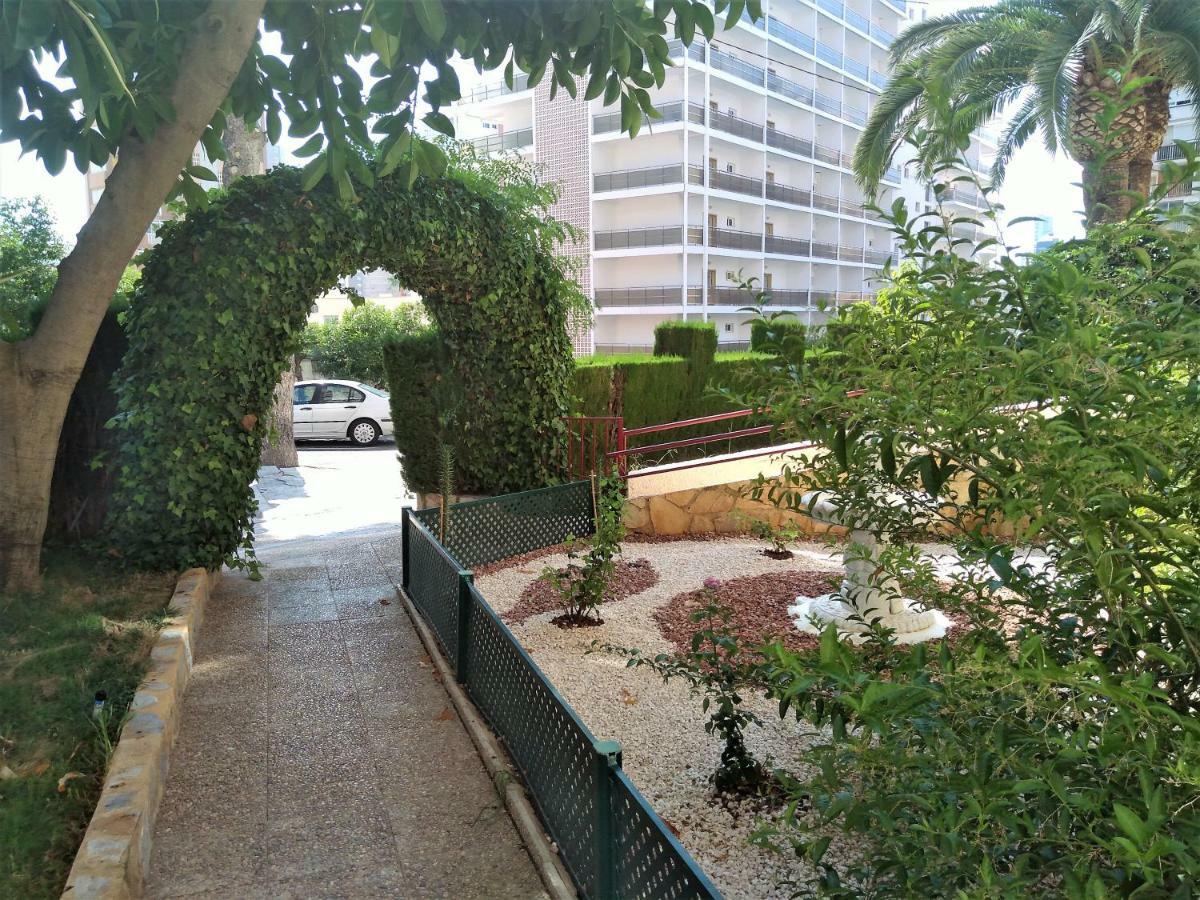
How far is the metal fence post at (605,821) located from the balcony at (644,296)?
28210 mm

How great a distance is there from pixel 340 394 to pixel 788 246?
22.6 m

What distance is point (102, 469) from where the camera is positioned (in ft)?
21.8

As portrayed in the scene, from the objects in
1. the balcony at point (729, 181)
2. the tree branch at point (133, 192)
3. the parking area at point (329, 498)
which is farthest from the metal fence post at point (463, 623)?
the balcony at point (729, 181)

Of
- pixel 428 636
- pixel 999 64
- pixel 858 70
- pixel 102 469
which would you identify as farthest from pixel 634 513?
pixel 858 70

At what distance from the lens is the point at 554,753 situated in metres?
3.34

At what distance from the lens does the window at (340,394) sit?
19438 millimetres

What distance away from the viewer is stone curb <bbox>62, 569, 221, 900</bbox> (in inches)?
109

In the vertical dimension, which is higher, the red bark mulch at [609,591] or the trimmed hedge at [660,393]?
the trimmed hedge at [660,393]

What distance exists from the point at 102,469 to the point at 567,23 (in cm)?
499

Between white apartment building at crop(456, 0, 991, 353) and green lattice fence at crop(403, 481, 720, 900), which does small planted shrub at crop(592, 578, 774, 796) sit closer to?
green lattice fence at crop(403, 481, 720, 900)

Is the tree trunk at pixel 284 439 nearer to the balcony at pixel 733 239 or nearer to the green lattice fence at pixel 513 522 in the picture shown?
the green lattice fence at pixel 513 522

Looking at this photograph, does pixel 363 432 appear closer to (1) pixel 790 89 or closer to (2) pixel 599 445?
(2) pixel 599 445

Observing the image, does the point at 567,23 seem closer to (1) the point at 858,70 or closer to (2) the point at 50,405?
(2) the point at 50,405

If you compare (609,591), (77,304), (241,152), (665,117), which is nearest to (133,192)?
(77,304)
